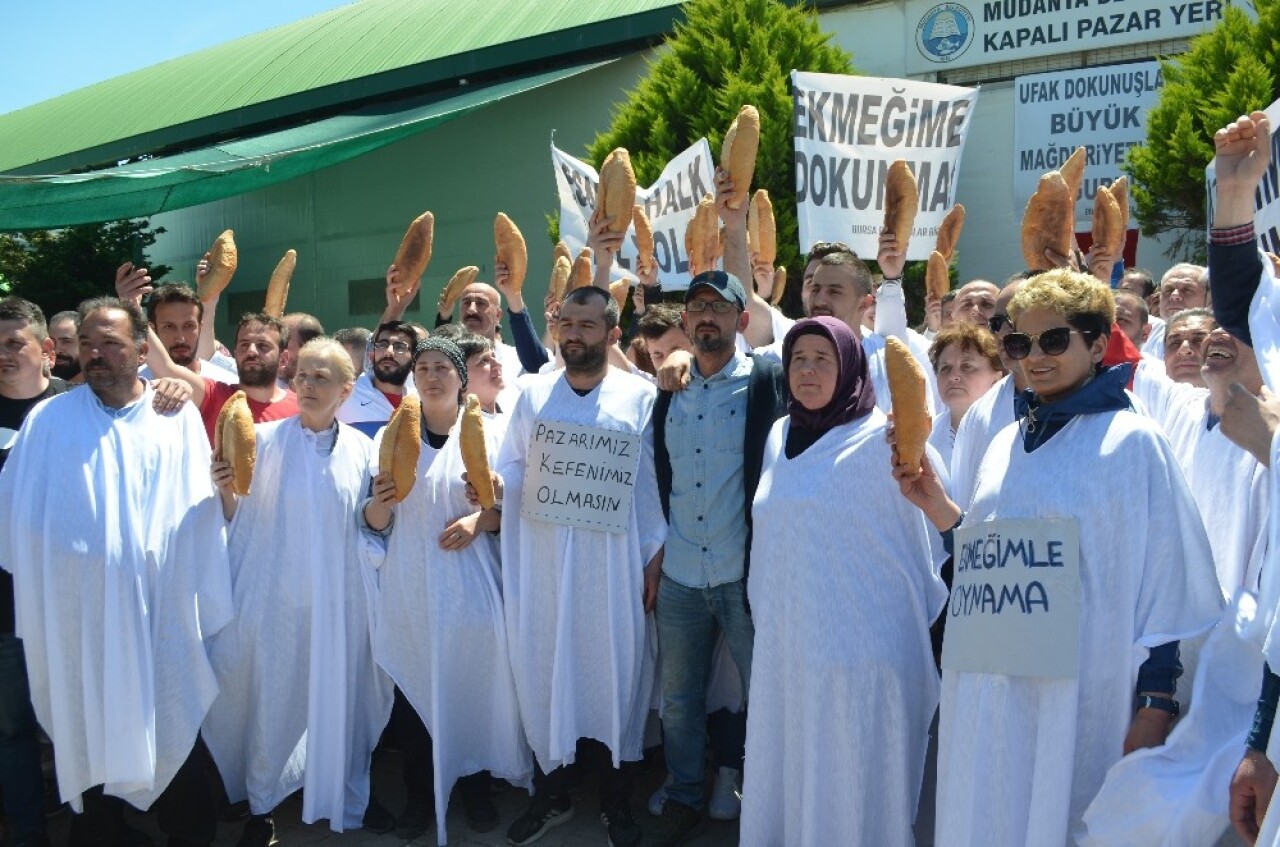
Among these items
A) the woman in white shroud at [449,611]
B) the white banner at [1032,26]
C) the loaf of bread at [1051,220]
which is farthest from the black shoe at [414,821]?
the white banner at [1032,26]

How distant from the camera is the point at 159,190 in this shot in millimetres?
9883

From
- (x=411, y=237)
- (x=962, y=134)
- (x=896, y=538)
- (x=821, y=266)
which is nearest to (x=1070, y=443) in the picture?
(x=896, y=538)

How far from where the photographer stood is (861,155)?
7359mm

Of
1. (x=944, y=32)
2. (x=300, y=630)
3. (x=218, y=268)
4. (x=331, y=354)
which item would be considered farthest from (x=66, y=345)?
(x=944, y=32)

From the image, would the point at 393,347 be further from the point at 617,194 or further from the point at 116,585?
the point at 116,585

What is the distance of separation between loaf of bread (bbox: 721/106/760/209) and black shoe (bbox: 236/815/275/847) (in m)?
2.91

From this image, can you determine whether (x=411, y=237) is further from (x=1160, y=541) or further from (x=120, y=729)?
(x=1160, y=541)

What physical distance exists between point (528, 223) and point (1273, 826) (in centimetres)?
1160

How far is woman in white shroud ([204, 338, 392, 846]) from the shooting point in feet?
14.2

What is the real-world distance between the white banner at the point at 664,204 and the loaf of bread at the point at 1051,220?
9.84ft

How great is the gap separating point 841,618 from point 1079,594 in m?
0.83

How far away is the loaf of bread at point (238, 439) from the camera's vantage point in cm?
407

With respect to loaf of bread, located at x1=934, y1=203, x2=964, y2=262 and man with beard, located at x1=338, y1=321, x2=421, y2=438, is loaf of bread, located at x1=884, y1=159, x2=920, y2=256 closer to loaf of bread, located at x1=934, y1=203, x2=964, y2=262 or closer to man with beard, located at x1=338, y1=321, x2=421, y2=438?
loaf of bread, located at x1=934, y1=203, x2=964, y2=262

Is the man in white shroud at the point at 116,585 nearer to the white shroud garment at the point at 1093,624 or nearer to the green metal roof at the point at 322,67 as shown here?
the white shroud garment at the point at 1093,624
